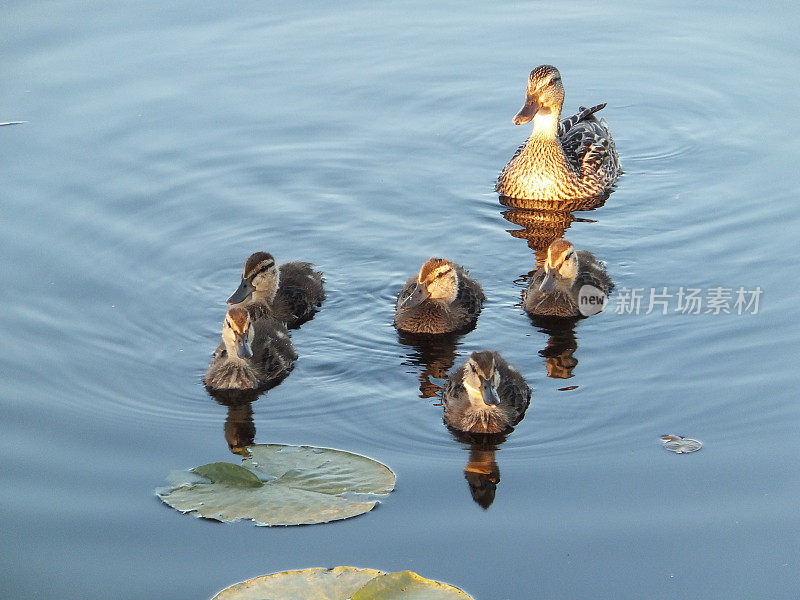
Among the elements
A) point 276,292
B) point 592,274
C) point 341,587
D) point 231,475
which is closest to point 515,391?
point 592,274

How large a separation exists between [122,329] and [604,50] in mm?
7318

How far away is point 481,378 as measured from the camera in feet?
24.3

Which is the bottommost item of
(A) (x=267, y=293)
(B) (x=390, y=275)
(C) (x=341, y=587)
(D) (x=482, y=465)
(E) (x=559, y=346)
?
(C) (x=341, y=587)

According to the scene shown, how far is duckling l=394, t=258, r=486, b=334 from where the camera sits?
29.0 feet

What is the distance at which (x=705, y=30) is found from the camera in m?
14.0

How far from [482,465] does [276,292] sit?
2.63 metres

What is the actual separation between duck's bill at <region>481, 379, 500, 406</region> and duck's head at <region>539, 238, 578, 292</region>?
1.82m

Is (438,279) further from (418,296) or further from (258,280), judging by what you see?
(258,280)

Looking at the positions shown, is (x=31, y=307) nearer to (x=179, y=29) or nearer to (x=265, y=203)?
(x=265, y=203)

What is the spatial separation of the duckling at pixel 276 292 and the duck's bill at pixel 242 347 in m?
0.76

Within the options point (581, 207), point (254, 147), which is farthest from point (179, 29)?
point (581, 207)

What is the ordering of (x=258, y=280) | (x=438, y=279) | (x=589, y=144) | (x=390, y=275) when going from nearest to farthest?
(x=438, y=279) < (x=258, y=280) < (x=390, y=275) < (x=589, y=144)

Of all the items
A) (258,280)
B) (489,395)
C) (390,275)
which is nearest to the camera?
(489,395)

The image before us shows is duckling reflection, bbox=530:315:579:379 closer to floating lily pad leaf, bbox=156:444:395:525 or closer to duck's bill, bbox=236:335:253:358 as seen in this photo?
floating lily pad leaf, bbox=156:444:395:525
